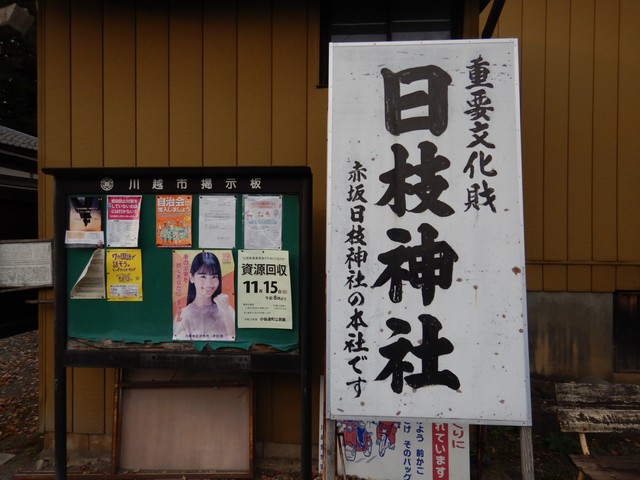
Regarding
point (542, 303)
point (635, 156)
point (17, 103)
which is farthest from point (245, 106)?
point (17, 103)

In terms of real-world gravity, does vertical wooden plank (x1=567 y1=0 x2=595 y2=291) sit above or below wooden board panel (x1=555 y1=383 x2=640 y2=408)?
above

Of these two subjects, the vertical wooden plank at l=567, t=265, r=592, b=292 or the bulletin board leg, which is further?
the vertical wooden plank at l=567, t=265, r=592, b=292

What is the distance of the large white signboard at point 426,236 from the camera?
8.67ft

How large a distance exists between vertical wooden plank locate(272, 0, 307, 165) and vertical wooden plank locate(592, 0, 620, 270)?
368cm

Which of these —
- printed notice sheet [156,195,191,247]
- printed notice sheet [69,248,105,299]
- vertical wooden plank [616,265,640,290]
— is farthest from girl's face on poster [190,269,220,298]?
vertical wooden plank [616,265,640,290]

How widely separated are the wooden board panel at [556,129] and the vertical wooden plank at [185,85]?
418 cm

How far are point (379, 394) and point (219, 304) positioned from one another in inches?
58.9

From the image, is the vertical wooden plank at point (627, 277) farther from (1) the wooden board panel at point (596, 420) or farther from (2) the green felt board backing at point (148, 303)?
(2) the green felt board backing at point (148, 303)

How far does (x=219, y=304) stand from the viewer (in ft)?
10.8

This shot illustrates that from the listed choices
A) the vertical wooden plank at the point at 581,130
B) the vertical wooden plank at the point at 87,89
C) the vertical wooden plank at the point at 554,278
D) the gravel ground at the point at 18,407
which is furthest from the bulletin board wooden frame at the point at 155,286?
the vertical wooden plank at the point at 581,130

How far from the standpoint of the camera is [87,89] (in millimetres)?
4137

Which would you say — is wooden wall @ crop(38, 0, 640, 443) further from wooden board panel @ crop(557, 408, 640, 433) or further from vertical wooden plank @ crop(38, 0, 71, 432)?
wooden board panel @ crop(557, 408, 640, 433)

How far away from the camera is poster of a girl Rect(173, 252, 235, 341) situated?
329cm

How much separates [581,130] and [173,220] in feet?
16.1
